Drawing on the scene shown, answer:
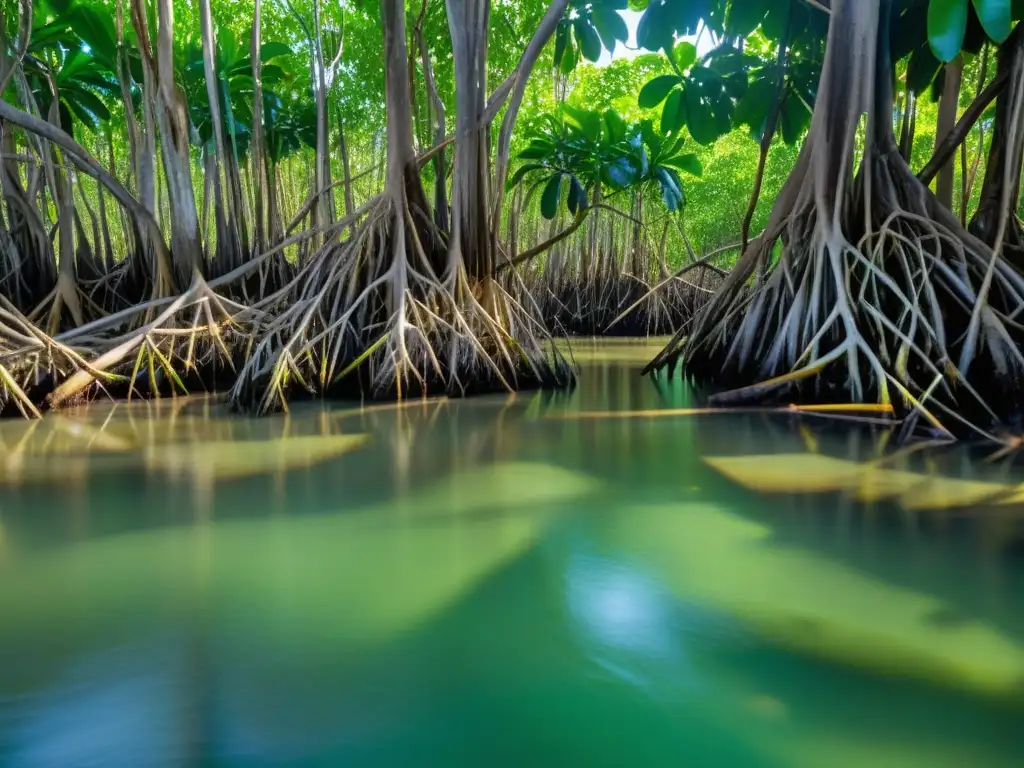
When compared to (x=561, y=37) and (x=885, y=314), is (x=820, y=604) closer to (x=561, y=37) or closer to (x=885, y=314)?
(x=885, y=314)

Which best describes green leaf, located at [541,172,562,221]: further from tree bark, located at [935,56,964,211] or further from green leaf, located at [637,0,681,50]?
tree bark, located at [935,56,964,211]

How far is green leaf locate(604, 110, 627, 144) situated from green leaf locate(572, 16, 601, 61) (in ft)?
21.0

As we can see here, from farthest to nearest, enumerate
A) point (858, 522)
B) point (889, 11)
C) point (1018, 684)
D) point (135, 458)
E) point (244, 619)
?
point (889, 11), point (135, 458), point (858, 522), point (244, 619), point (1018, 684)

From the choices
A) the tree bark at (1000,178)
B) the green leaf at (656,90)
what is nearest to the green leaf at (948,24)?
the tree bark at (1000,178)

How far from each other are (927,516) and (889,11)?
3337 millimetres

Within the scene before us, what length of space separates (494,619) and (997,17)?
9.47 feet

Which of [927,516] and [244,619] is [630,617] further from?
[927,516]

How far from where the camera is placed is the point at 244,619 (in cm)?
134

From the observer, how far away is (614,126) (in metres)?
11.7

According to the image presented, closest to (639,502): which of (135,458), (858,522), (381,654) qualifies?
(858,522)

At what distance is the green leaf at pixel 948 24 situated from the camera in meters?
3.14

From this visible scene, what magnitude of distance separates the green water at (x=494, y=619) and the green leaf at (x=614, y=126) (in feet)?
32.4

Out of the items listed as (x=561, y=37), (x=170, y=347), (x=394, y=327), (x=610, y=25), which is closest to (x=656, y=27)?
(x=610, y=25)

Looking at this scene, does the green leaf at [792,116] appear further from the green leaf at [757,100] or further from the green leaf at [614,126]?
the green leaf at [614,126]
